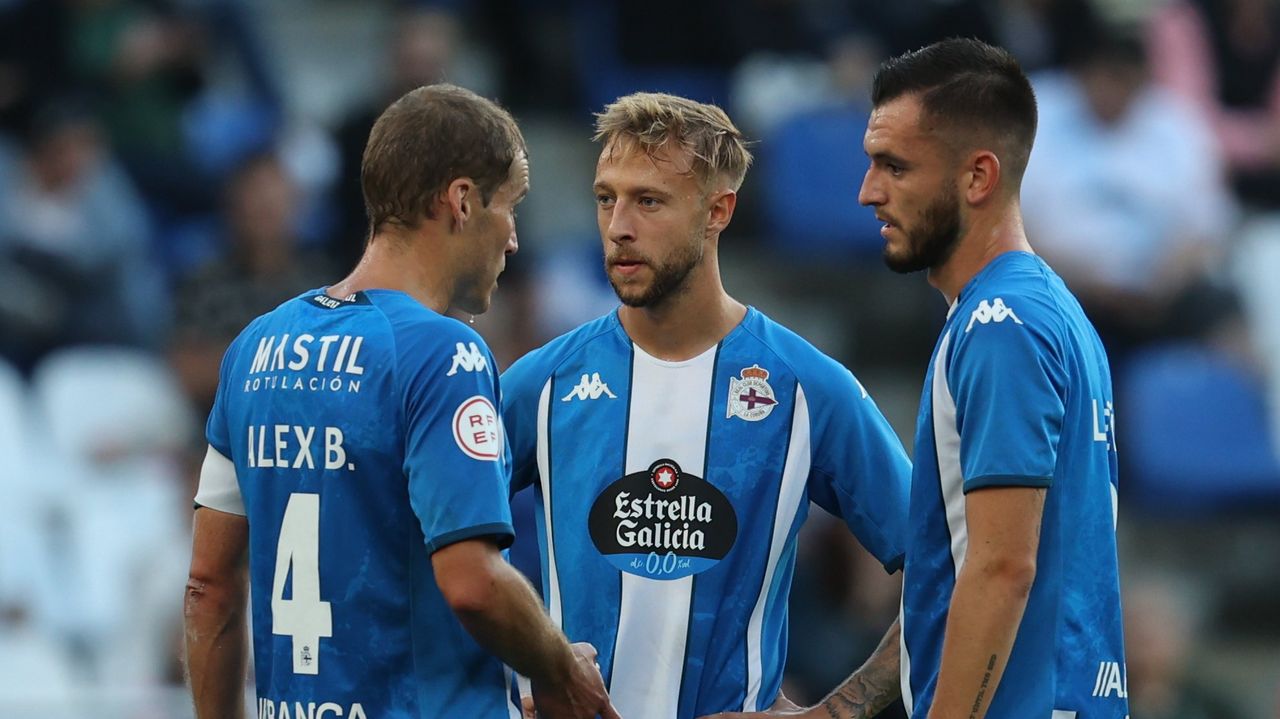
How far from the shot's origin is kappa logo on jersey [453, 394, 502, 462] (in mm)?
4074

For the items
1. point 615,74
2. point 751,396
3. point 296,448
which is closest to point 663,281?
point 751,396

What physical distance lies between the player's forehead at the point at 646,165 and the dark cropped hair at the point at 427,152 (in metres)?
0.51

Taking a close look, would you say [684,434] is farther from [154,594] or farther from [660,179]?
[154,594]

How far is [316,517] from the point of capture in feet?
13.7

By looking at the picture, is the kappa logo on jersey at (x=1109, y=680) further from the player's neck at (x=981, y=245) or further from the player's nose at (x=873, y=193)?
the player's nose at (x=873, y=193)

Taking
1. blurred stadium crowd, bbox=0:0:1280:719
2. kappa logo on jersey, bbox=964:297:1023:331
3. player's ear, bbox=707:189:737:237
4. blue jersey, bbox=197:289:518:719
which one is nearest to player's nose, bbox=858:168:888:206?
kappa logo on jersey, bbox=964:297:1023:331

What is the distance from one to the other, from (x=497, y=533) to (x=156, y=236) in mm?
7687

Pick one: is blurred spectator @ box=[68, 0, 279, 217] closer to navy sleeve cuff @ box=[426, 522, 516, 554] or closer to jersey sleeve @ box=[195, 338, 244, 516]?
jersey sleeve @ box=[195, 338, 244, 516]

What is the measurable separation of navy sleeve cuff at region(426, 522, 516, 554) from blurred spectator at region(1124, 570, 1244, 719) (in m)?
5.21

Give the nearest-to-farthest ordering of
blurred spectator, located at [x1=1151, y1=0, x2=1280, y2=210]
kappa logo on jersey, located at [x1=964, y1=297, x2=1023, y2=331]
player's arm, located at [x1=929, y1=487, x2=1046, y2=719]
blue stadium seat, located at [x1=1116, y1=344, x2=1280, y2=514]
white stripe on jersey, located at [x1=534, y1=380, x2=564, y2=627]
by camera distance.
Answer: player's arm, located at [x1=929, y1=487, x2=1046, y2=719] < kappa logo on jersey, located at [x1=964, y1=297, x2=1023, y2=331] < white stripe on jersey, located at [x1=534, y1=380, x2=564, y2=627] < blue stadium seat, located at [x1=1116, y1=344, x2=1280, y2=514] < blurred spectator, located at [x1=1151, y1=0, x2=1280, y2=210]

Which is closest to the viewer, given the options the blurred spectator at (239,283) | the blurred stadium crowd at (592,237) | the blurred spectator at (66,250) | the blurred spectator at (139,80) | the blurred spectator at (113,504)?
the blurred spectator at (113,504)

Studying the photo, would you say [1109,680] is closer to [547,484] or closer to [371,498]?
[547,484]

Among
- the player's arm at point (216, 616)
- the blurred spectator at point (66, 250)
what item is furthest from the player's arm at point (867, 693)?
the blurred spectator at point (66, 250)

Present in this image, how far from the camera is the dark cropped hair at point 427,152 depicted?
433 cm
